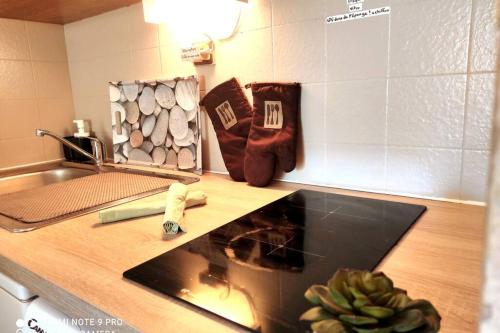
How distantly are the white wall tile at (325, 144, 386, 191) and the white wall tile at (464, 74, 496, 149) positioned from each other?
20cm

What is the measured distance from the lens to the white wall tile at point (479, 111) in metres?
0.83

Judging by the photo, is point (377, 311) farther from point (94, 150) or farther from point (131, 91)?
point (94, 150)

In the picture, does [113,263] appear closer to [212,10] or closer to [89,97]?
[212,10]

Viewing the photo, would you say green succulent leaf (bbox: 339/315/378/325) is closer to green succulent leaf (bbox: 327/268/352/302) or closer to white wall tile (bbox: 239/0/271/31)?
green succulent leaf (bbox: 327/268/352/302)

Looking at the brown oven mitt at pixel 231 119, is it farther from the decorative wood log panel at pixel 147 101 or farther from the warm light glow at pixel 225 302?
the warm light glow at pixel 225 302

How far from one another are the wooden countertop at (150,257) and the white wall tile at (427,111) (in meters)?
0.16

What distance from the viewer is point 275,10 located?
3.59ft

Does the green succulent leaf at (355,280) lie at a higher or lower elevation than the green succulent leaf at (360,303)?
higher

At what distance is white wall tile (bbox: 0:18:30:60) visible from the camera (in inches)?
60.2

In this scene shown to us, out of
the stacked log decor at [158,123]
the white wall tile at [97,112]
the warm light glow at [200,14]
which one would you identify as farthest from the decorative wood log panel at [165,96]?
the white wall tile at [97,112]

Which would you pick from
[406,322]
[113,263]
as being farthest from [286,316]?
[113,263]

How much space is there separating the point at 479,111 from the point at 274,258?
60 centimetres

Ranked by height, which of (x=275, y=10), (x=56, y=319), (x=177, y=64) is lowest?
(x=56, y=319)

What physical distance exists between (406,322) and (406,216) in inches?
22.2
